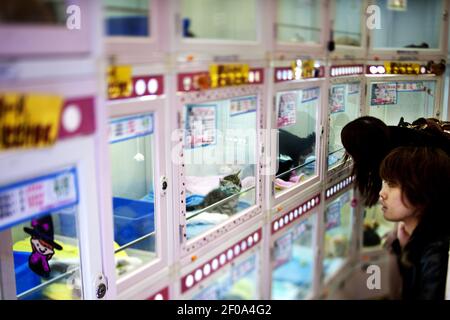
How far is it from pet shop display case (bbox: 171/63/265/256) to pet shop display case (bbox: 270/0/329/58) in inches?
7.4

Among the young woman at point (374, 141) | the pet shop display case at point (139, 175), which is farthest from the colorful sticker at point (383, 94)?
the pet shop display case at point (139, 175)

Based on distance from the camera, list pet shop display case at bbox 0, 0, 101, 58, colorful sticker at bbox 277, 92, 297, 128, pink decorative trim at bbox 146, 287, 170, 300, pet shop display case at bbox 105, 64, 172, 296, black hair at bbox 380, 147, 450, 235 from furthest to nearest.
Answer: colorful sticker at bbox 277, 92, 297, 128, black hair at bbox 380, 147, 450, 235, pink decorative trim at bbox 146, 287, 170, 300, pet shop display case at bbox 105, 64, 172, 296, pet shop display case at bbox 0, 0, 101, 58

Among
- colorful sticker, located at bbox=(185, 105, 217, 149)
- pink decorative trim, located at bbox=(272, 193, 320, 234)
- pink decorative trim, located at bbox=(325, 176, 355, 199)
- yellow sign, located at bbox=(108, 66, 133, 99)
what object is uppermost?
yellow sign, located at bbox=(108, 66, 133, 99)

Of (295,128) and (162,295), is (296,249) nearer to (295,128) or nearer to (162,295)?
(295,128)

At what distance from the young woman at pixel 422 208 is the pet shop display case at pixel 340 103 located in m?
0.42

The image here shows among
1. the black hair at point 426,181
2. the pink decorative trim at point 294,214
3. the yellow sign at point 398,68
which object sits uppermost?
the yellow sign at point 398,68

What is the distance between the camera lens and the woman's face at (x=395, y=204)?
1.73m

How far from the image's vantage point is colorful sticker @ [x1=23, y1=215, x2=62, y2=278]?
1.90m

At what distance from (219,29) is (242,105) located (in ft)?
0.94

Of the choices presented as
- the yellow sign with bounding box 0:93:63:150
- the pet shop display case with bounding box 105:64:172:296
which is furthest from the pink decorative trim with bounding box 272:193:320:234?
the yellow sign with bounding box 0:93:63:150

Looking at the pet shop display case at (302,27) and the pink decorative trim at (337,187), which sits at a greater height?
the pet shop display case at (302,27)

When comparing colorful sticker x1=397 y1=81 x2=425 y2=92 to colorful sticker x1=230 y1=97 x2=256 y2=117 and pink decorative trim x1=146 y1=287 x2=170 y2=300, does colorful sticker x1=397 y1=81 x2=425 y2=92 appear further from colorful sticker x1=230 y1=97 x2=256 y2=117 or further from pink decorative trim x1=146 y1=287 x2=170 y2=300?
pink decorative trim x1=146 y1=287 x2=170 y2=300

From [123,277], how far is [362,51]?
4.58 feet

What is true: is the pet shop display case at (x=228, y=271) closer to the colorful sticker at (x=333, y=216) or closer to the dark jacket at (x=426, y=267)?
the colorful sticker at (x=333, y=216)
